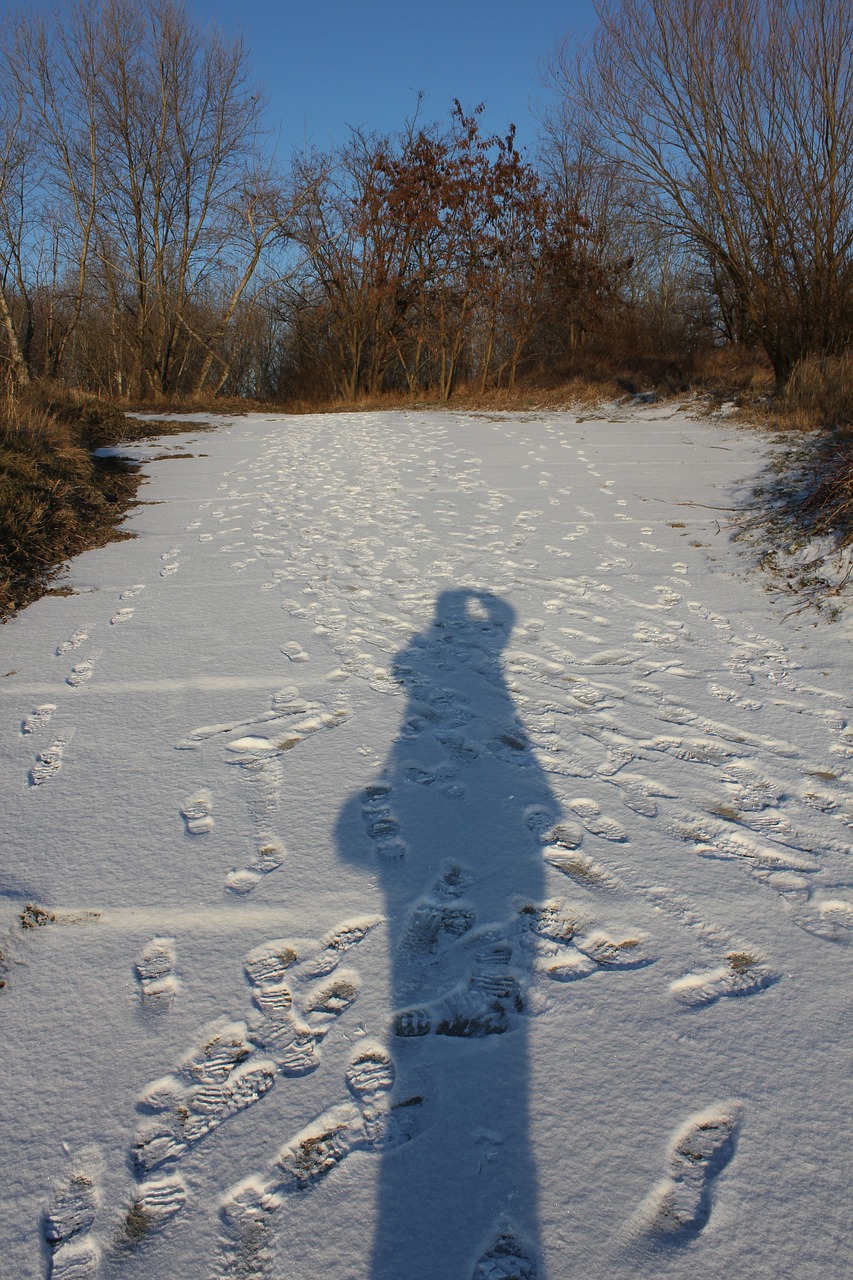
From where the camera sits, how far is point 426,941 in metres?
1.84

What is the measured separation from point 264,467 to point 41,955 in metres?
7.21

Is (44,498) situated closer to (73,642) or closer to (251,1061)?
(73,642)

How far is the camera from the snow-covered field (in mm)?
1272

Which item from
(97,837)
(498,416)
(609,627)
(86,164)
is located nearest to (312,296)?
(86,164)

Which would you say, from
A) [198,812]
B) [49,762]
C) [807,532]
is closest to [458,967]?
[198,812]

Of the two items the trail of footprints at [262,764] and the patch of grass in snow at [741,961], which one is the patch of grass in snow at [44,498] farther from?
the patch of grass in snow at [741,961]

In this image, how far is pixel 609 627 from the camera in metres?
3.79

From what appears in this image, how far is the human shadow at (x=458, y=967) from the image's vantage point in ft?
4.13

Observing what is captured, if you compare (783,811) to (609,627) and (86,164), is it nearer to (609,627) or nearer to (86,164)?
(609,627)

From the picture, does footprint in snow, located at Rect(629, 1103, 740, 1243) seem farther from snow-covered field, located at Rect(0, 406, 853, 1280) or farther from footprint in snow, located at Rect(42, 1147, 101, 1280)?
footprint in snow, located at Rect(42, 1147, 101, 1280)

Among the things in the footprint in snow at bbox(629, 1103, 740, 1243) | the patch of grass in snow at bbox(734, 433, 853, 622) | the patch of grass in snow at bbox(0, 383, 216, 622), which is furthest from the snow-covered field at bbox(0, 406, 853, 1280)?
the patch of grass in snow at bbox(0, 383, 216, 622)

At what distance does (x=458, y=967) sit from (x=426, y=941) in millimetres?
115

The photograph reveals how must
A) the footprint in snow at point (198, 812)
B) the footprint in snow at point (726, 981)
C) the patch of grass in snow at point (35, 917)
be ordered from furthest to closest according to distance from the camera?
the footprint in snow at point (198, 812) → the patch of grass in snow at point (35, 917) → the footprint in snow at point (726, 981)

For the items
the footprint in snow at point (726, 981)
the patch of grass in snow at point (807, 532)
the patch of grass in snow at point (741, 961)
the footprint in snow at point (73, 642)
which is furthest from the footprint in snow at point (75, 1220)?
the patch of grass in snow at point (807, 532)
